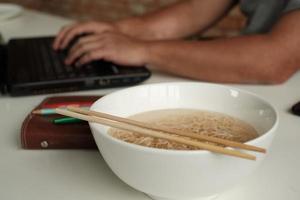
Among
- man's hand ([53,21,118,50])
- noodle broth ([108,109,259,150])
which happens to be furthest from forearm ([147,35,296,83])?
noodle broth ([108,109,259,150])

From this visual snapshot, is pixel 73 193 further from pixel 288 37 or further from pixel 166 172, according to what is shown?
pixel 288 37

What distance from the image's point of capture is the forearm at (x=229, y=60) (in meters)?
1.01

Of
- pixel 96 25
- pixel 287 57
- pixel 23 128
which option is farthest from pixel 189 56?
pixel 23 128

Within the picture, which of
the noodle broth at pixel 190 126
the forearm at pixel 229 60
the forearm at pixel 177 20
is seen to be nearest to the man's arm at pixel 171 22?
the forearm at pixel 177 20

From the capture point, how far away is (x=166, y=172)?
508mm

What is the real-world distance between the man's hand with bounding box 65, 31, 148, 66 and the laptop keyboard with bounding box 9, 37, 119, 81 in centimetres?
2

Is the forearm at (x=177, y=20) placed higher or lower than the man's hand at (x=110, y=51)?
lower

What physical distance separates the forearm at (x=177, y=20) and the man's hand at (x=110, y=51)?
24 centimetres

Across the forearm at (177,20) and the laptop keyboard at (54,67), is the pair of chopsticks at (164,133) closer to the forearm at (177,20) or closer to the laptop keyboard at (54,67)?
the laptop keyboard at (54,67)

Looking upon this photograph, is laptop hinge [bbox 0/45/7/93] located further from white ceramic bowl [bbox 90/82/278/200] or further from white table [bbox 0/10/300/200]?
white ceramic bowl [bbox 90/82/278/200]

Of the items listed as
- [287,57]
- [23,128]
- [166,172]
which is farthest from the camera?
[287,57]

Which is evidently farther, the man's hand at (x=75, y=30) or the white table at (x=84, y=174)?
the man's hand at (x=75, y=30)

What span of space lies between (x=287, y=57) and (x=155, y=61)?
0.29m

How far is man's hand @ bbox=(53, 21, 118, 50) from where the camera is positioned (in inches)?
47.7
